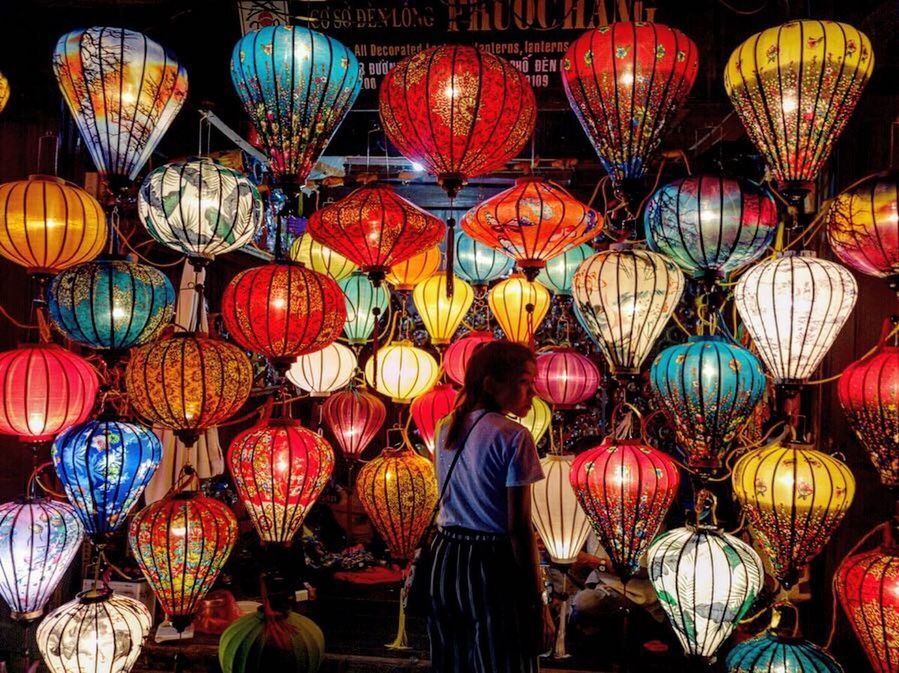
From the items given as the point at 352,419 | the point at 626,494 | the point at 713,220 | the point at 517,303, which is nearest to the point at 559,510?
the point at 626,494

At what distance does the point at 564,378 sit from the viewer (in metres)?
4.17

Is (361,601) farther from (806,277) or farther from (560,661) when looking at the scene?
(806,277)

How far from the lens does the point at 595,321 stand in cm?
306

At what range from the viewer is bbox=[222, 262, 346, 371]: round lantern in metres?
3.06

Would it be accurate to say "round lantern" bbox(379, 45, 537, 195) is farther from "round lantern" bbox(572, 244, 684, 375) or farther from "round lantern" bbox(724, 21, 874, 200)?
"round lantern" bbox(724, 21, 874, 200)

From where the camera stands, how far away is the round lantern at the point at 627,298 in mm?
2965

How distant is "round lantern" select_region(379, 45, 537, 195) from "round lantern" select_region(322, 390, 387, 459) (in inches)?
84.5

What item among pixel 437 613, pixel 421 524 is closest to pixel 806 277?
pixel 437 613

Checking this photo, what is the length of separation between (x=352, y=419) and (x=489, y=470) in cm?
233

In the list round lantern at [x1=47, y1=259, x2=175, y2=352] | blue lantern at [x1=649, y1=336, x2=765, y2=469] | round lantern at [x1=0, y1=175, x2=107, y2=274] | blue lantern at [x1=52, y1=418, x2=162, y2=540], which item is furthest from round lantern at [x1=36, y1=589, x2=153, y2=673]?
blue lantern at [x1=649, y1=336, x2=765, y2=469]

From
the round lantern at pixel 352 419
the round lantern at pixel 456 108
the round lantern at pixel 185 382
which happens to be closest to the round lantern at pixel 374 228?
the round lantern at pixel 456 108

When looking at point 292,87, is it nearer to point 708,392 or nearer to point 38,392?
point 38,392

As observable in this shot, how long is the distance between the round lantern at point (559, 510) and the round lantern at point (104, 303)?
6.68 ft

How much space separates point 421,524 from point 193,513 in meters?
1.12
